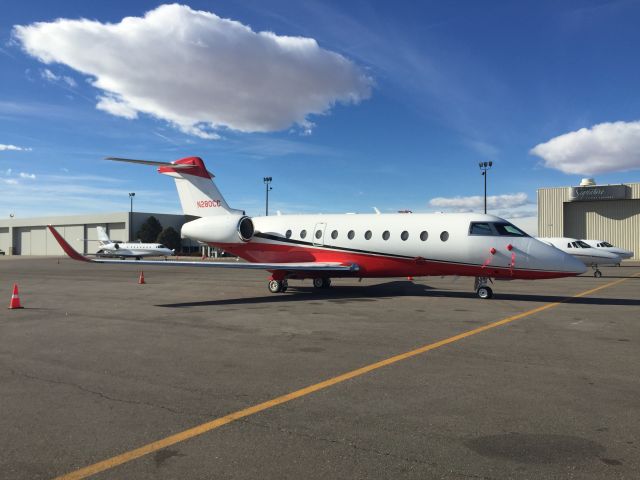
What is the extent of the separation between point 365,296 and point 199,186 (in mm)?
8850


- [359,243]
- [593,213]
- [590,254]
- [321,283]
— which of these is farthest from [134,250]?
[593,213]

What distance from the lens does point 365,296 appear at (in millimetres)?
16406

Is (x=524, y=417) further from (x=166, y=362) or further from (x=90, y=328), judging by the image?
(x=90, y=328)

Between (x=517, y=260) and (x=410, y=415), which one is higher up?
(x=517, y=260)

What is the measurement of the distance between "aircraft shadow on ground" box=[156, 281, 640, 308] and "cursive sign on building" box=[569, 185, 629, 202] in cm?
4373

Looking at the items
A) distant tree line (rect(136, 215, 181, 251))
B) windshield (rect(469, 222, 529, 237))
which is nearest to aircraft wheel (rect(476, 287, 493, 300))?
windshield (rect(469, 222, 529, 237))

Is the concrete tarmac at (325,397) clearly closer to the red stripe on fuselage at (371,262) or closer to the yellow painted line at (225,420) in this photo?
the yellow painted line at (225,420)

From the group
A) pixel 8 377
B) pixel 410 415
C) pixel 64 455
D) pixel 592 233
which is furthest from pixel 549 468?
pixel 592 233

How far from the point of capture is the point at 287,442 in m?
4.16

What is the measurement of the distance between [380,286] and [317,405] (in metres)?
15.6

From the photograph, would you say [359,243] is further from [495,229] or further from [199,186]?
[199,186]

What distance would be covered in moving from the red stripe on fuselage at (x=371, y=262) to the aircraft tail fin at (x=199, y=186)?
5.60 ft

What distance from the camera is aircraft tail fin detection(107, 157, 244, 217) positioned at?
20.2m

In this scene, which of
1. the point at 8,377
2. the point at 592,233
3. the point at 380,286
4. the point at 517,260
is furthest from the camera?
the point at 592,233
